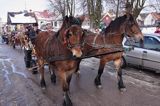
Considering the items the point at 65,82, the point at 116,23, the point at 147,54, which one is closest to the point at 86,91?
the point at 65,82

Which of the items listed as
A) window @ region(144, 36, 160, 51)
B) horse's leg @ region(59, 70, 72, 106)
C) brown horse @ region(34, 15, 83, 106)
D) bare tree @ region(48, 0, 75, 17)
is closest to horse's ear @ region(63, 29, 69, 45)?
brown horse @ region(34, 15, 83, 106)

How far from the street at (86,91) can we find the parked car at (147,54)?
38 cm

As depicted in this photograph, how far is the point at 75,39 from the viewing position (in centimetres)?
629

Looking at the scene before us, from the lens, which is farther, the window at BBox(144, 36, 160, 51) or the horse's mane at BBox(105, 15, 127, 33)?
the window at BBox(144, 36, 160, 51)

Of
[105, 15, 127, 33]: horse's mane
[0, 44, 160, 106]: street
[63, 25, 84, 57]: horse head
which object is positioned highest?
[105, 15, 127, 33]: horse's mane

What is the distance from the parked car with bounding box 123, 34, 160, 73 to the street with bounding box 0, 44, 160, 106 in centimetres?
38

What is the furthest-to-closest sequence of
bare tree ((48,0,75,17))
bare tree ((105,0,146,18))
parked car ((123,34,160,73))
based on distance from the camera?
bare tree ((48,0,75,17)) < bare tree ((105,0,146,18)) < parked car ((123,34,160,73))

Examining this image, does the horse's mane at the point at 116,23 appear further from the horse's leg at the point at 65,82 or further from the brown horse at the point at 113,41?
the horse's leg at the point at 65,82

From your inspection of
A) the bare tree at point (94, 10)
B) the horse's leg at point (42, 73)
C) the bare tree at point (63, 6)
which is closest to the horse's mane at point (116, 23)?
the horse's leg at point (42, 73)

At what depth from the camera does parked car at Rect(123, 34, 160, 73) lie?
1124 centimetres

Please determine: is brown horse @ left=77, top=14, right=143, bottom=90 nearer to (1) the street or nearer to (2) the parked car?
(1) the street

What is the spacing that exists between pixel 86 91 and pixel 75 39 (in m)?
2.90

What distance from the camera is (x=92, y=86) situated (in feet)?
31.0

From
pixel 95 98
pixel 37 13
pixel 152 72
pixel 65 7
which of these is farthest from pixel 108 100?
pixel 37 13
